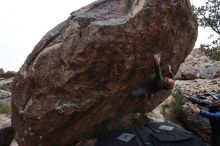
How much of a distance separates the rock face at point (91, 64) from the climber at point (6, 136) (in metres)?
3.82

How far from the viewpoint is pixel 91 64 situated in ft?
26.5

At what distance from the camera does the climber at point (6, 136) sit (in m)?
13.0

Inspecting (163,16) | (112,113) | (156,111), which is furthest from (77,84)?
(156,111)

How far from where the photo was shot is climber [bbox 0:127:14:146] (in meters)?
13.0

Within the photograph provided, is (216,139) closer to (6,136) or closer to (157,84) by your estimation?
(157,84)

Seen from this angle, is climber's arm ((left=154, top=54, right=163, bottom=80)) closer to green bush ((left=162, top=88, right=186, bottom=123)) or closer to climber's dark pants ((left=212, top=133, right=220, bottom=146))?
climber's dark pants ((left=212, top=133, right=220, bottom=146))

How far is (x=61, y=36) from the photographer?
28.0ft

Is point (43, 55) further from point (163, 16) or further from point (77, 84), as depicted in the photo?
point (163, 16)

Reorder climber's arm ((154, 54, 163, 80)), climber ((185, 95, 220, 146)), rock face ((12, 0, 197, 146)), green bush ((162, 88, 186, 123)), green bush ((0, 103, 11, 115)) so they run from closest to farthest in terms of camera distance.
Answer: rock face ((12, 0, 197, 146)) < climber's arm ((154, 54, 163, 80)) < climber ((185, 95, 220, 146)) < green bush ((162, 88, 186, 123)) < green bush ((0, 103, 11, 115))

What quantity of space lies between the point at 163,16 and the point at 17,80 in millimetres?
3995

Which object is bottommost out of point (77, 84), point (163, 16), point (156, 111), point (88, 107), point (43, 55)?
point (156, 111)

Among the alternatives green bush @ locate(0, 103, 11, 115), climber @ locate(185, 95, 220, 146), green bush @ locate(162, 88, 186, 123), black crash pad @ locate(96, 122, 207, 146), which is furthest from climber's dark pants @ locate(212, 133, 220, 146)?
green bush @ locate(0, 103, 11, 115)

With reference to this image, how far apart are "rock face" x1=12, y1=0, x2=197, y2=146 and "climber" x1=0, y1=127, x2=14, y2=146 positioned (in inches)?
150

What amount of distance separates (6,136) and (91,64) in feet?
21.5
